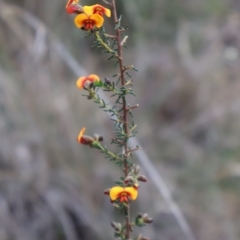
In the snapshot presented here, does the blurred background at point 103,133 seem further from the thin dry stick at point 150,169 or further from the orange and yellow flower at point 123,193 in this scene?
the orange and yellow flower at point 123,193

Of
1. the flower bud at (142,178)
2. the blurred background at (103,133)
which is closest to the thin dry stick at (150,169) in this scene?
the blurred background at (103,133)

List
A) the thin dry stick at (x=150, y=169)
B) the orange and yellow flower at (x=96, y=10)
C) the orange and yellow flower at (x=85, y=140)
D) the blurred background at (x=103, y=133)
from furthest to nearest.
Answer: the blurred background at (x=103, y=133) → the thin dry stick at (x=150, y=169) → the orange and yellow flower at (x=85, y=140) → the orange and yellow flower at (x=96, y=10)

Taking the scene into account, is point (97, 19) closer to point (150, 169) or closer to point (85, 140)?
point (85, 140)

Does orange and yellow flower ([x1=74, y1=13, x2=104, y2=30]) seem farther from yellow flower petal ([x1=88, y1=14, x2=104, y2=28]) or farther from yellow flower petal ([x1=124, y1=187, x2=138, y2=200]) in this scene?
yellow flower petal ([x1=124, y1=187, x2=138, y2=200])

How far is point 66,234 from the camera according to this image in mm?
2807

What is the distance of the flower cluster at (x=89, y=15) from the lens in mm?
732

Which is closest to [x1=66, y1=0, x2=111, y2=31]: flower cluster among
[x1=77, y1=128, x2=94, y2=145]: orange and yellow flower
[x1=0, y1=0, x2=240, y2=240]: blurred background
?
[x1=77, y1=128, x2=94, y2=145]: orange and yellow flower

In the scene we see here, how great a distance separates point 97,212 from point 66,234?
9.7 inches

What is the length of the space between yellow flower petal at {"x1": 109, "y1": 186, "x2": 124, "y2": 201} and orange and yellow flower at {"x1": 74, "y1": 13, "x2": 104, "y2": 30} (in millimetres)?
264

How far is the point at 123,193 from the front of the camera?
76 cm

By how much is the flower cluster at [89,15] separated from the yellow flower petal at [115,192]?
26cm

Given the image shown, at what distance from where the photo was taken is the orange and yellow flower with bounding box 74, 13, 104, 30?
2.41 ft

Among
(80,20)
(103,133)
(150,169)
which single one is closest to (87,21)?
(80,20)

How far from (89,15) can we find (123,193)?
296mm
